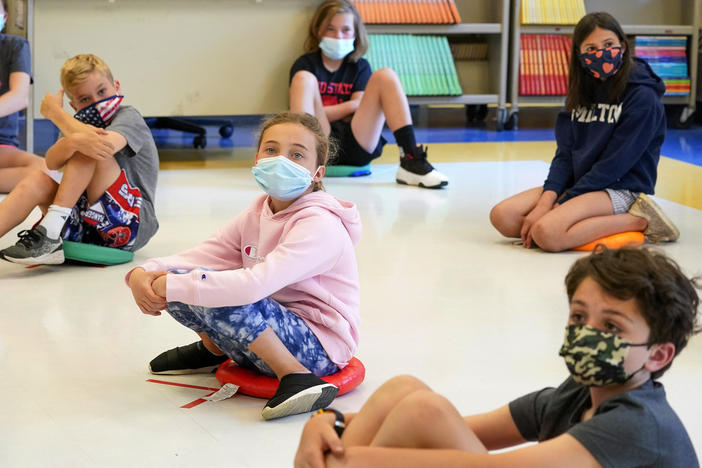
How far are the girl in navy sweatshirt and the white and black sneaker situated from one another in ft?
3.67

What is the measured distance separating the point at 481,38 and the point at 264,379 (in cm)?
535

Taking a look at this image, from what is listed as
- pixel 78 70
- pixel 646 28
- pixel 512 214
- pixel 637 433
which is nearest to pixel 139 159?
pixel 78 70

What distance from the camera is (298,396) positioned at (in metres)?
1.84

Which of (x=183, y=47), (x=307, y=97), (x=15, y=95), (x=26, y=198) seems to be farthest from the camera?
(x=183, y=47)

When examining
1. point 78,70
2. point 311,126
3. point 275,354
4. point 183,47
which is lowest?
point 275,354

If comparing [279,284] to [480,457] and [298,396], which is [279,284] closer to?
[298,396]

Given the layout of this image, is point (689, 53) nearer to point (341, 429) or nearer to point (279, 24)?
point (279, 24)

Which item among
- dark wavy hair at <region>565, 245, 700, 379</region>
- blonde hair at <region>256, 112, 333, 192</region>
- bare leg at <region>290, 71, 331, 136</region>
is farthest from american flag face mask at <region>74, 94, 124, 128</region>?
dark wavy hair at <region>565, 245, 700, 379</region>

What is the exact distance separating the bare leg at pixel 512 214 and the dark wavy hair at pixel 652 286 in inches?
89.6

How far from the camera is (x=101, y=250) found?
3.06m

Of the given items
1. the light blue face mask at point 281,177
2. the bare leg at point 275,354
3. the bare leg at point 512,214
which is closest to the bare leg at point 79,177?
the light blue face mask at point 281,177

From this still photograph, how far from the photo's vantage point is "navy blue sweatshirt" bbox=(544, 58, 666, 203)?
3.25 metres

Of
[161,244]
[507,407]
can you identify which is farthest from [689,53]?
[507,407]

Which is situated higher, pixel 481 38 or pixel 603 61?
pixel 481 38
